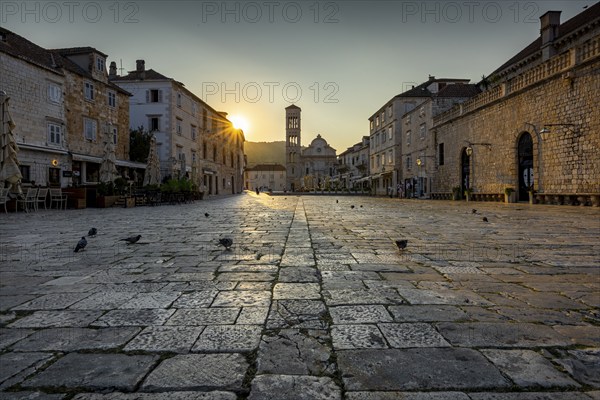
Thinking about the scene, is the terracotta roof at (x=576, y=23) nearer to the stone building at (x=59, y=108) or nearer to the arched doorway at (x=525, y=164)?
the arched doorway at (x=525, y=164)

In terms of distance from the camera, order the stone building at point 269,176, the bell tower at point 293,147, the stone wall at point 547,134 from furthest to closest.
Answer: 1. the stone building at point 269,176
2. the bell tower at point 293,147
3. the stone wall at point 547,134

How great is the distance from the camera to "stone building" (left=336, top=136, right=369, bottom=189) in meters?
62.7

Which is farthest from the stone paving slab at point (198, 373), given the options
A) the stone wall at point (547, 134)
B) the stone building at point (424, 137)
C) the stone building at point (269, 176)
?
the stone building at point (269, 176)

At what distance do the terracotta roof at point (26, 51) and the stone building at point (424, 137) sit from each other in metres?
27.1

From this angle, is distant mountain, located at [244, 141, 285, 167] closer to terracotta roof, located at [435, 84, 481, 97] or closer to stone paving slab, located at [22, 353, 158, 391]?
terracotta roof, located at [435, 84, 481, 97]

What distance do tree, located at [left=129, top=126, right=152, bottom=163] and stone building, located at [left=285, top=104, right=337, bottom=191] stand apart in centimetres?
5259

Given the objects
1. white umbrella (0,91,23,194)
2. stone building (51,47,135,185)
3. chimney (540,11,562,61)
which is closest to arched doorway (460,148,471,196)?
chimney (540,11,562,61)

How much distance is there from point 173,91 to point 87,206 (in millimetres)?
17192

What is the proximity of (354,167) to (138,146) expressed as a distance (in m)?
46.7

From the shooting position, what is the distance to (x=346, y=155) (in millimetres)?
76812

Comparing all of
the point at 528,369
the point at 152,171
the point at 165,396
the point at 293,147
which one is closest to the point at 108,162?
the point at 152,171

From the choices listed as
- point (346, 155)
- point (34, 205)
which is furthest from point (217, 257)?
point (346, 155)

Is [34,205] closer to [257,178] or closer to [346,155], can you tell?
[346,155]

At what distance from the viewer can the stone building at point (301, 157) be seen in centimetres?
8381
